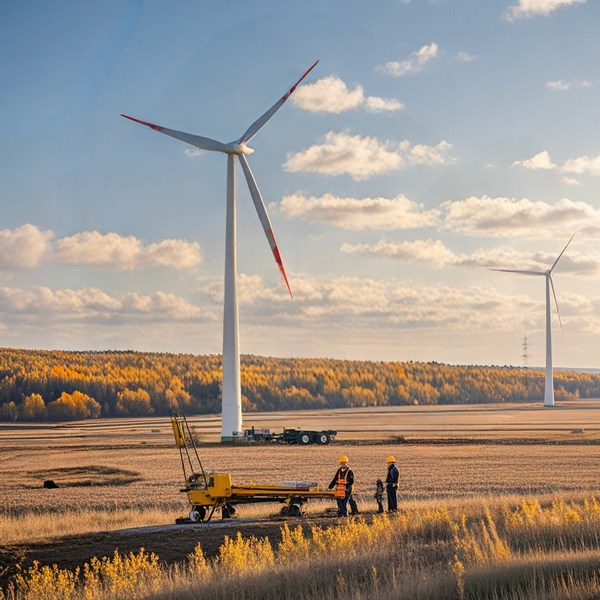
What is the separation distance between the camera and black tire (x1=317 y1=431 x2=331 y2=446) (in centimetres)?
8456

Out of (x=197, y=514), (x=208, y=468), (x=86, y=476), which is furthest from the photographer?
(x=208, y=468)

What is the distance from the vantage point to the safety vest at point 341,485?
110ft

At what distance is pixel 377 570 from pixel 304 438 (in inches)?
2444

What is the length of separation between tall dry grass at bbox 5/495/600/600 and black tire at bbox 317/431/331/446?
2186 inches

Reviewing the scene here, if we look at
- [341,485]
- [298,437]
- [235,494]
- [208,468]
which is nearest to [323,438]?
[298,437]

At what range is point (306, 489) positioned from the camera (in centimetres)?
3634

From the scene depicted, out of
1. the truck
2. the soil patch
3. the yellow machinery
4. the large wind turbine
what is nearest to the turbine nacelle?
the large wind turbine

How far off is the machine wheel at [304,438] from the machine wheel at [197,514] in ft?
162

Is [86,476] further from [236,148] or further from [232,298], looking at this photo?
[236,148]

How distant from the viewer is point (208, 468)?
Result: 61.3 metres

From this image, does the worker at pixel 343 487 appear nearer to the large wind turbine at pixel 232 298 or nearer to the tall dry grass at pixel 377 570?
the tall dry grass at pixel 377 570

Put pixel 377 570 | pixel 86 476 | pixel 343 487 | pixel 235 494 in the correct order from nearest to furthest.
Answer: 1. pixel 377 570
2. pixel 343 487
3. pixel 235 494
4. pixel 86 476

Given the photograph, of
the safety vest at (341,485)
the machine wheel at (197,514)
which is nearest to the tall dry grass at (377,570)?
the safety vest at (341,485)

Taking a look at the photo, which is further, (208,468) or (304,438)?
(304,438)
